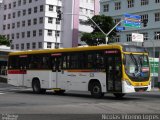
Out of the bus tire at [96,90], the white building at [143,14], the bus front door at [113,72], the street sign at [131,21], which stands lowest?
the bus tire at [96,90]

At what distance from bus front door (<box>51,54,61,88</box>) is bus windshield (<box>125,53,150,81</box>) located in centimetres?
560

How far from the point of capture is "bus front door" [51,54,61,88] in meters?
27.2

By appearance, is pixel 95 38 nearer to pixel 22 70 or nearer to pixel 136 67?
pixel 22 70

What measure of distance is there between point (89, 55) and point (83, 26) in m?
80.7

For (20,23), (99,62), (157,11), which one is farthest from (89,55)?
(20,23)

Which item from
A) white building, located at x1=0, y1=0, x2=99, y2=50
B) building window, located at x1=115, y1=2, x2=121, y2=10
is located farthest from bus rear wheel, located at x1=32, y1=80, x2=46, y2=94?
white building, located at x1=0, y1=0, x2=99, y2=50

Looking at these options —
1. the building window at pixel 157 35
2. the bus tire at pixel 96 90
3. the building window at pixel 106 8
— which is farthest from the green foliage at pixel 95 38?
the bus tire at pixel 96 90

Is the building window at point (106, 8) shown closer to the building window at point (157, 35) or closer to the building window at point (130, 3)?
the building window at point (130, 3)

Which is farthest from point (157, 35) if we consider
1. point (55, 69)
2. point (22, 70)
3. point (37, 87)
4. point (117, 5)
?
point (55, 69)

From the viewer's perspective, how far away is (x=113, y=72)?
23.3m

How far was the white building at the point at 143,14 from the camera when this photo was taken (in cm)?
6956

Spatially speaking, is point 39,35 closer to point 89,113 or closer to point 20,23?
point 20,23

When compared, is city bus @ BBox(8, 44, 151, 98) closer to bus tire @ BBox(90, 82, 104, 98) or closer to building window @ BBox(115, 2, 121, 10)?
bus tire @ BBox(90, 82, 104, 98)

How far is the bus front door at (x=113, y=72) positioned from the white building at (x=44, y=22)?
73720mm
